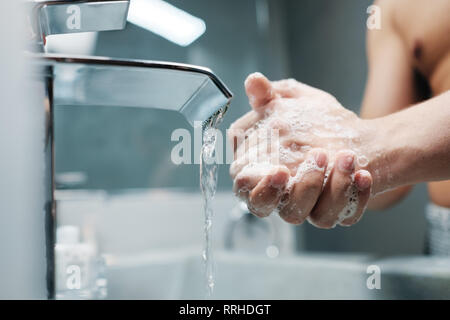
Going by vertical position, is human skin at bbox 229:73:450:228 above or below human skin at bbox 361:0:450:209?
below

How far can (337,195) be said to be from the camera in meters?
0.38

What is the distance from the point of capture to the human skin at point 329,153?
37 cm

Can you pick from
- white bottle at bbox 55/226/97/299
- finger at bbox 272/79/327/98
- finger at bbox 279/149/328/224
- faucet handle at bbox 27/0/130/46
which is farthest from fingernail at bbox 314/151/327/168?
white bottle at bbox 55/226/97/299

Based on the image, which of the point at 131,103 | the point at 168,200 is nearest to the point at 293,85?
the point at 131,103

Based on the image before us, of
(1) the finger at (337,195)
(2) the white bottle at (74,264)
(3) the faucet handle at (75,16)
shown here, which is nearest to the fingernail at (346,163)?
(1) the finger at (337,195)

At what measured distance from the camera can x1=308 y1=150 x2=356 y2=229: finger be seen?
14.6 inches

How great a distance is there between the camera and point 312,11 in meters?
1.02

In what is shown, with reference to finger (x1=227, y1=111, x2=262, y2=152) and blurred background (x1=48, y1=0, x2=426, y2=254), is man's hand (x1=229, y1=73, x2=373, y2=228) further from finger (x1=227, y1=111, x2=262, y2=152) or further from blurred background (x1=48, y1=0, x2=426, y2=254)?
blurred background (x1=48, y1=0, x2=426, y2=254)

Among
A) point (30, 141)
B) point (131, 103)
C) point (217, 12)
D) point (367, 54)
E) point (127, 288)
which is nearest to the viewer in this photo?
point (30, 141)

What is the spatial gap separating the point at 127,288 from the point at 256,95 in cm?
41

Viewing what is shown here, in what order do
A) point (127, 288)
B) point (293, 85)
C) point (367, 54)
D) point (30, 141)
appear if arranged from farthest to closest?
point (367, 54)
point (127, 288)
point (293, 85)
point (30, 141)

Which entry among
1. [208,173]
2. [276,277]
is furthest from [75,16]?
[276,277]

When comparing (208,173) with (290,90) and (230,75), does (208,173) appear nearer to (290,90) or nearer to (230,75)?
(290,90)
